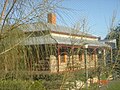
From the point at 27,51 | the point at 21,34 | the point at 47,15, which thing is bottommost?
the point at 27,51

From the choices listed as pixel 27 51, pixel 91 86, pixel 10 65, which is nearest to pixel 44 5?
pixel 27 51

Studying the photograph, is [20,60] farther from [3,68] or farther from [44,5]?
[44,5]

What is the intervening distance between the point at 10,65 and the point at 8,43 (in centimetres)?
41

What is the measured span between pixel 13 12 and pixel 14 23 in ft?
0.49

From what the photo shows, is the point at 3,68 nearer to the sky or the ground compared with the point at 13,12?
nearer to the ground

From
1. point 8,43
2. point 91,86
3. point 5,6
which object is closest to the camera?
point 5,6

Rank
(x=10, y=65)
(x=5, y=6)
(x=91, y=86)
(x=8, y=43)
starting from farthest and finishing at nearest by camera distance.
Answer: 1. (x=91, y=86)
2. (x=10, y=65)
3. (x=8, y=43)
4. (x=5, y=6)

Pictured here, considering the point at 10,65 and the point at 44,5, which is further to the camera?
the point at 10,65

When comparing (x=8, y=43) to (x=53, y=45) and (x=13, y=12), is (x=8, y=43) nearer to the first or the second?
(x=13, y=12)

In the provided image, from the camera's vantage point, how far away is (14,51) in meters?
3.73

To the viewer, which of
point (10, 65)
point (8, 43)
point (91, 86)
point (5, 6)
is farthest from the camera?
point (91, 86)

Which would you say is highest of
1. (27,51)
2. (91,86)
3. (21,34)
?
(21,34)

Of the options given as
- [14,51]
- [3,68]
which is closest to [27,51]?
[14,51]

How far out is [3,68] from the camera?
389 cm
